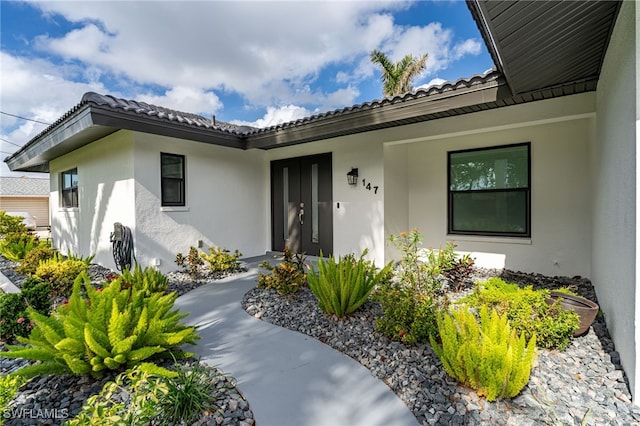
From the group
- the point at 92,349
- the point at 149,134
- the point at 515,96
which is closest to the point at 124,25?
A: the point at 149,134

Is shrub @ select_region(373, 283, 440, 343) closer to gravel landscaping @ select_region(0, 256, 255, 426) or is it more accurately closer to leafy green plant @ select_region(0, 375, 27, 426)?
gravel landscaping @ select_region(0, 256, 255, 426)

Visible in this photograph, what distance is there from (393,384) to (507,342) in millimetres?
979

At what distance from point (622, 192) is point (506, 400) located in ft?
6.56

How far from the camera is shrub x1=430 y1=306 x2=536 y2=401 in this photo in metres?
2.08

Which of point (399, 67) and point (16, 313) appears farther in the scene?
point (399, 67)

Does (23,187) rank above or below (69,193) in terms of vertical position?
above

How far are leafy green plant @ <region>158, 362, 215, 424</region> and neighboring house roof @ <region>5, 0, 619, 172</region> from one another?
140 inches

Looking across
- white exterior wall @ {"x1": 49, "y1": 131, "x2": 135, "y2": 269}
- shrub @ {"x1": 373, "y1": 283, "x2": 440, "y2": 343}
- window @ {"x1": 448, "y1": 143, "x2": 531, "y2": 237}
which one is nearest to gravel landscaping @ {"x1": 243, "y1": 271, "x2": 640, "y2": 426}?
shrub @ {"x1": 373, "y1": 283, "x2": 440, "y2": 343}

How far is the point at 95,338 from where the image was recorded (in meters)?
2.35

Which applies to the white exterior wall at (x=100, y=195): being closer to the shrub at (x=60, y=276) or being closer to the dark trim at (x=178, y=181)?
the dark trim at (x=178, y=181)

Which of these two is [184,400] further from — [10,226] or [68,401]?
[10,226]

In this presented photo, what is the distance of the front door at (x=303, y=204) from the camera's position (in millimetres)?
7305

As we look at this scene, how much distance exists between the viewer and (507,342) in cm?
221

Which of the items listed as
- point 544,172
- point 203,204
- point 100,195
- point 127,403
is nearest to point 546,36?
point 544,172
